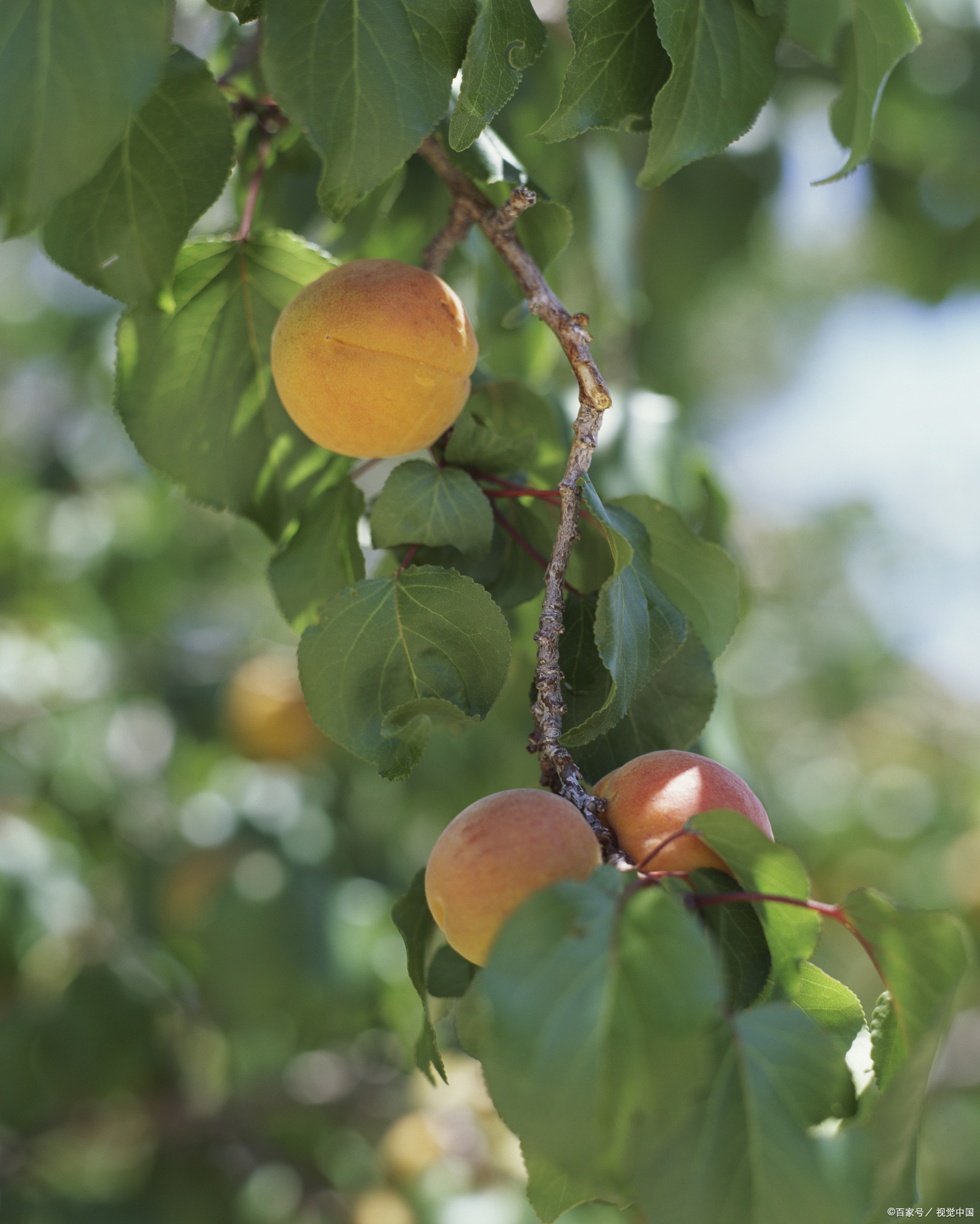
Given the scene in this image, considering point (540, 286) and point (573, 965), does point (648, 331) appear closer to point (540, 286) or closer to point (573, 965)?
point (540, 286)

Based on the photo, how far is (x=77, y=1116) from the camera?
1612mm

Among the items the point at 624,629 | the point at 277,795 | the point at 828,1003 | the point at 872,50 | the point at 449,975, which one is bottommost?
the point at 277,795

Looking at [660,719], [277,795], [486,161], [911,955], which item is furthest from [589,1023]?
[277,795]

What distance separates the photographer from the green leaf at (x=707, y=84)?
0.57 m

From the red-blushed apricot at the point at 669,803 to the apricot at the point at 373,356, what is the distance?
0.80 feet

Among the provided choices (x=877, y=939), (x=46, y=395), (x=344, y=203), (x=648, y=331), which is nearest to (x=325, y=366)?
(x=344, y=203)

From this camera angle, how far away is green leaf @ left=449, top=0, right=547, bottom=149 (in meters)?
0.49

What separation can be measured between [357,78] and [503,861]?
40 cm

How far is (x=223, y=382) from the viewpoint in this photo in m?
0.71

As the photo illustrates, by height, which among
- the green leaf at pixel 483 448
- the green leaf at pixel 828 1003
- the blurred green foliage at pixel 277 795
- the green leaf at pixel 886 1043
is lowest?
the blurred green foliage at pixel 277 795

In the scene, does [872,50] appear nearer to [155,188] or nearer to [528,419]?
[528,419]

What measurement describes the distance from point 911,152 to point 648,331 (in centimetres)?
48

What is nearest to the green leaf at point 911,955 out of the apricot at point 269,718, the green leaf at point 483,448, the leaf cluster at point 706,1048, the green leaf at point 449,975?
the leaf cluster at point 706,1048

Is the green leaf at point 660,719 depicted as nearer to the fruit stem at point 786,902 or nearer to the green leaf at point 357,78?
the fruit stem at point 786,902
